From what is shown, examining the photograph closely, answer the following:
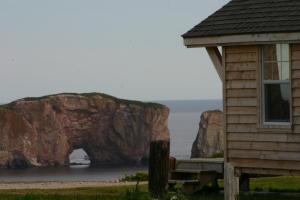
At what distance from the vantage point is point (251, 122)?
22422 mm

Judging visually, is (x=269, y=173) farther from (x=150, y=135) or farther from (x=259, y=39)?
(x=150, y=135)

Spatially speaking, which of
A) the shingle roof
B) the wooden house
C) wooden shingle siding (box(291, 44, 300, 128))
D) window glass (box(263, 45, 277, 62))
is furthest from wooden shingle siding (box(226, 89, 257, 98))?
the shingle roof

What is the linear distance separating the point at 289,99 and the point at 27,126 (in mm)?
135652

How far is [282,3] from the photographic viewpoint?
22.6 meters

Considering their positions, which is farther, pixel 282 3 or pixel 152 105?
pixel 152 105

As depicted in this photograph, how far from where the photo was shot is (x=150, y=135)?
162 metres

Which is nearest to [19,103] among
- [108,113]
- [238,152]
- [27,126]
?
[27,126]

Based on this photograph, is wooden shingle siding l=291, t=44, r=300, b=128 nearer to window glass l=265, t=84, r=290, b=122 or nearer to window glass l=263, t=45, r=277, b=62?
window glass l=265, t=84, r=290, b=122

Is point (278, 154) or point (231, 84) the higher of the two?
point (231, 84)

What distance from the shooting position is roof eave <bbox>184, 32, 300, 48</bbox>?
69.8 ft

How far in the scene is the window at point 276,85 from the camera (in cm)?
2200

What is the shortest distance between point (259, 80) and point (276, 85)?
373 mm

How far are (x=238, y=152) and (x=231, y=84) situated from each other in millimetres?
1478

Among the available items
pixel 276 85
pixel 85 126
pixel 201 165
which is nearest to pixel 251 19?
pixel 276 85
